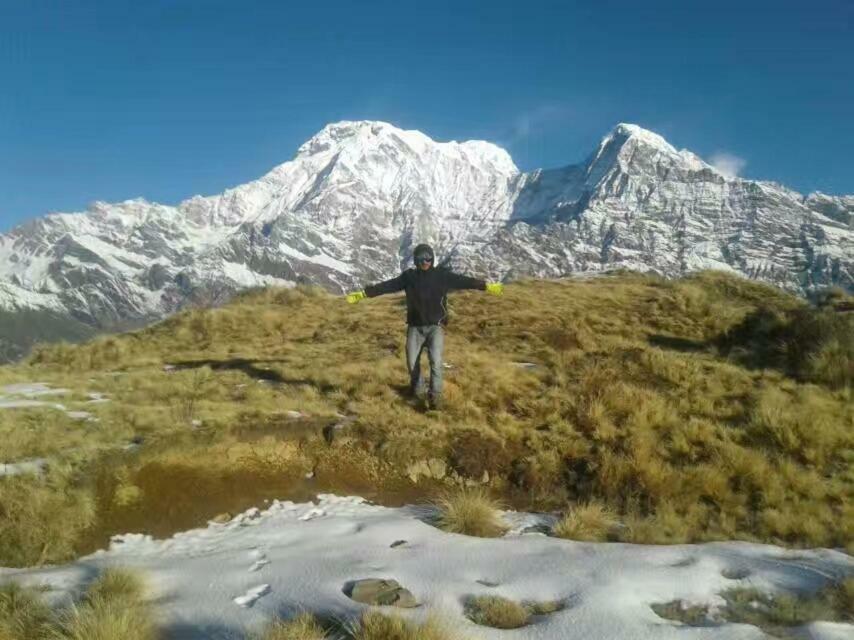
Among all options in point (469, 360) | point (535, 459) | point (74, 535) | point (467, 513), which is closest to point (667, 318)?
point (469, 360)

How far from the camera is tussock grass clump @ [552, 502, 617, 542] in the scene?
632 centimetres

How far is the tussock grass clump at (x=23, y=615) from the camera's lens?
4.24m

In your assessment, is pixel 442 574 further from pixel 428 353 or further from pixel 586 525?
pixel 428 353

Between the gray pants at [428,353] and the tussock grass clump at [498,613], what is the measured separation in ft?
21.4

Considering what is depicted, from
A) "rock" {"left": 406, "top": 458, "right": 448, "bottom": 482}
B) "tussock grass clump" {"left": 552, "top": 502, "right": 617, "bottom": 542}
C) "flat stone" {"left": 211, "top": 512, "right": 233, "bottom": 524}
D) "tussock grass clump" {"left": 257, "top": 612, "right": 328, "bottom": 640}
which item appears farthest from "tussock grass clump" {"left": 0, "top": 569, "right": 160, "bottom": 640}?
"rock" {"left": 406, "top": 458, "right": 448, "bottom": 482}

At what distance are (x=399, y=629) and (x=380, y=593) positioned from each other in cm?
83

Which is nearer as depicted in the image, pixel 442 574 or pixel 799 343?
pixel 442 574

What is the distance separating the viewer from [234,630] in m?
4.23

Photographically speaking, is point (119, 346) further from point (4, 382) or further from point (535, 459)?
point (535, 459)

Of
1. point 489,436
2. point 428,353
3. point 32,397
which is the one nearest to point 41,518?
point 489,436

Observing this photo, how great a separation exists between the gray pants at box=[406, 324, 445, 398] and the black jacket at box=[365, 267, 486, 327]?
0.52 feet

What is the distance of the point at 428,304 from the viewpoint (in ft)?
37.2

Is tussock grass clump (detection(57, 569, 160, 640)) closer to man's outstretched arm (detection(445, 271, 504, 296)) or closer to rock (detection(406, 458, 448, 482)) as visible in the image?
rock (detection(406, 458, 448, 482))

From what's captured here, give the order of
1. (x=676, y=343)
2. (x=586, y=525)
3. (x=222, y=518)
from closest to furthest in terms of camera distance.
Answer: (x=586, y=525) → (x=222, y=518) → (x=676, y=343)
